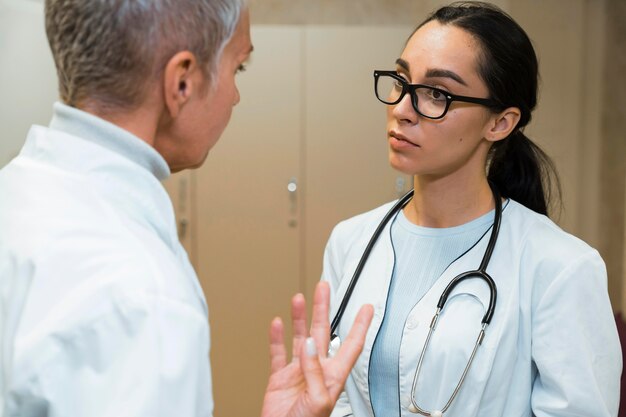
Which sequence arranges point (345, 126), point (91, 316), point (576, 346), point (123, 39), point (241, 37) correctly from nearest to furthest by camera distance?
point (91, 316), point (123, 39), point (241, 37), point (576, 346), point (345, 126)

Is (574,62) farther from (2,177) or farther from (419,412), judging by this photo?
(2,177)

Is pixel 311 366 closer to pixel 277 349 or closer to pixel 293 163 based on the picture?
pixel 277 349

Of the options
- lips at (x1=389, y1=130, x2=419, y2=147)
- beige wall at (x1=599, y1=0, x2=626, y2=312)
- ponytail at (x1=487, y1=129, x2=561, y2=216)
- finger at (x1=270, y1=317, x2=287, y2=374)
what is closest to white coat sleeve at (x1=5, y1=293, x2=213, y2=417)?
finger at (x1=270, y1=317, x2=287, y2=374)

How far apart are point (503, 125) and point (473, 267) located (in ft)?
1.00

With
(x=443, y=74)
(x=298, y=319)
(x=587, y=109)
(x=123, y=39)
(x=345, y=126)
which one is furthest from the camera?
(x=587, y=109)

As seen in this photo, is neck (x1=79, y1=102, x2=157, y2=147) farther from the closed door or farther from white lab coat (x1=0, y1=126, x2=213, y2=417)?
the closed door

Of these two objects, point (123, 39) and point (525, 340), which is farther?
point (525, 340)

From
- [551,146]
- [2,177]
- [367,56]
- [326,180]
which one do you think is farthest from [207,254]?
[2,177]

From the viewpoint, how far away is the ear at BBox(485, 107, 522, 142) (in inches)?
57.0

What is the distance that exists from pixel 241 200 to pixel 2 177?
97.4 inches

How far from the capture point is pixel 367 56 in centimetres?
328

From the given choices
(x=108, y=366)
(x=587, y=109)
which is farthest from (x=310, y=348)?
(x=587, y=109)

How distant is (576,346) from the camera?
128cm

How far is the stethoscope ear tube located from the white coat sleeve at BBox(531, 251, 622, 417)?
37 centimetres
